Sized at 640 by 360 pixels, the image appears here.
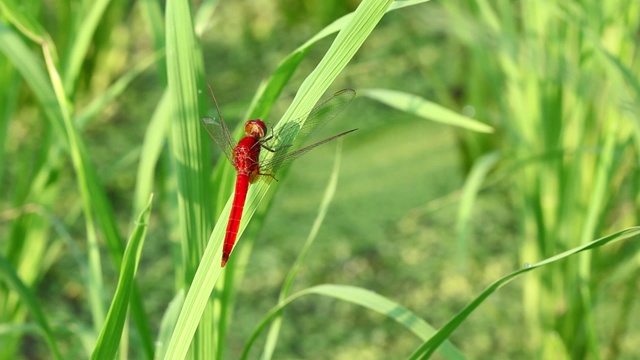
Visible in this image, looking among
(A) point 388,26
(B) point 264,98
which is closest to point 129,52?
(A) point 388,26

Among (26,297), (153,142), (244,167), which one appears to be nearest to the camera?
(244,167)

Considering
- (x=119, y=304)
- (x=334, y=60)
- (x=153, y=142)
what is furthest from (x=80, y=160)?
(x=334, y=60)

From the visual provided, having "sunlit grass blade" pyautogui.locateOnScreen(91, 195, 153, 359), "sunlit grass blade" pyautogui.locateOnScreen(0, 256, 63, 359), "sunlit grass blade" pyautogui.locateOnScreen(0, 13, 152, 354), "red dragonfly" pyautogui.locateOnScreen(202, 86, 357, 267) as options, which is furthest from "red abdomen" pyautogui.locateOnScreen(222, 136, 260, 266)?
"sunlit grass blade" pyautogui.locateOnScreen(0, 256, 63, 359)

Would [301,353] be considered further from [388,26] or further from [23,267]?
[388,26]

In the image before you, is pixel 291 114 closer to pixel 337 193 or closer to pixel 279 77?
pixel 279 77

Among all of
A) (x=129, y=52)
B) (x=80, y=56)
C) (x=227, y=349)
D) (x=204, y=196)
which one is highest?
(x=129, y=52)

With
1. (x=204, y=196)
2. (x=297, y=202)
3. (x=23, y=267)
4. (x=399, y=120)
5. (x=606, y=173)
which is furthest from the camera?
(x=399, y=120)
